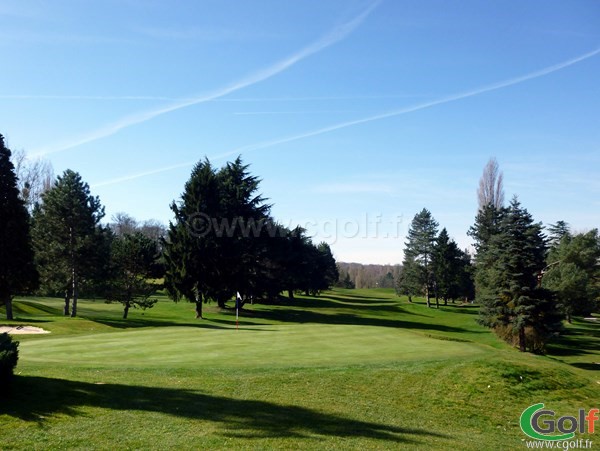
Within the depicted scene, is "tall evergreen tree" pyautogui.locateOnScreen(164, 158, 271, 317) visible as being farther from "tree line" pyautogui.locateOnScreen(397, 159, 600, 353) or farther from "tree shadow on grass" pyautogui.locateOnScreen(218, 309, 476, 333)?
"tree line" pyautogui.locateOnScreen(397, 159, 600, 353)

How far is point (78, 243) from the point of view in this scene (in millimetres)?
43812

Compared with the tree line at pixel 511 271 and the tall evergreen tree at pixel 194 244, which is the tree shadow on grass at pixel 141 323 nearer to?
the tall evergreen tree at pixel 194 244

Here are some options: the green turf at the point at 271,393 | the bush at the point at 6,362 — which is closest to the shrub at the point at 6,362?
the bush at the point at 6,362

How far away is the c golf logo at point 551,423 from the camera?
12.8 meters

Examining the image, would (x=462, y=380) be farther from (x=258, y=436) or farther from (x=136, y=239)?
(x=136, y=239)

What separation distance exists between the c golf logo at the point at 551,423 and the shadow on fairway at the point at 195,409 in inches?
138

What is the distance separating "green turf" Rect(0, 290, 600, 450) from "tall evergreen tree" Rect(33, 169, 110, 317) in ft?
75.9

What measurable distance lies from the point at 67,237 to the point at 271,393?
37278 millimetres

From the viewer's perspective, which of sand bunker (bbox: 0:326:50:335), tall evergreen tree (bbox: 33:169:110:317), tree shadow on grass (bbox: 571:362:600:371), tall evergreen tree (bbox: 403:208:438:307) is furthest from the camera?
tall evergreen tree (bbox: 403:208:438:307)

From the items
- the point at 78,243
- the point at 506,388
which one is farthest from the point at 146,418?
the point at 78,243

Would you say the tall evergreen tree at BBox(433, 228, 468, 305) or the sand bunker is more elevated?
the tall evergreen tree at BBox(433, 228, 468, 305)

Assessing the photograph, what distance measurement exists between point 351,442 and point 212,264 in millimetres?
41176

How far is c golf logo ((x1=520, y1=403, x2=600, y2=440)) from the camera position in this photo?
42.0 ft

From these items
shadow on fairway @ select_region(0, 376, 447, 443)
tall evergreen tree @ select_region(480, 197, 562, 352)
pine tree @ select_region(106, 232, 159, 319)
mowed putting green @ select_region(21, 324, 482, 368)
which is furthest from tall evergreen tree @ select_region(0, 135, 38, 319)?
tall evergreen tree @ select_region(480, 197, 562, 352)
